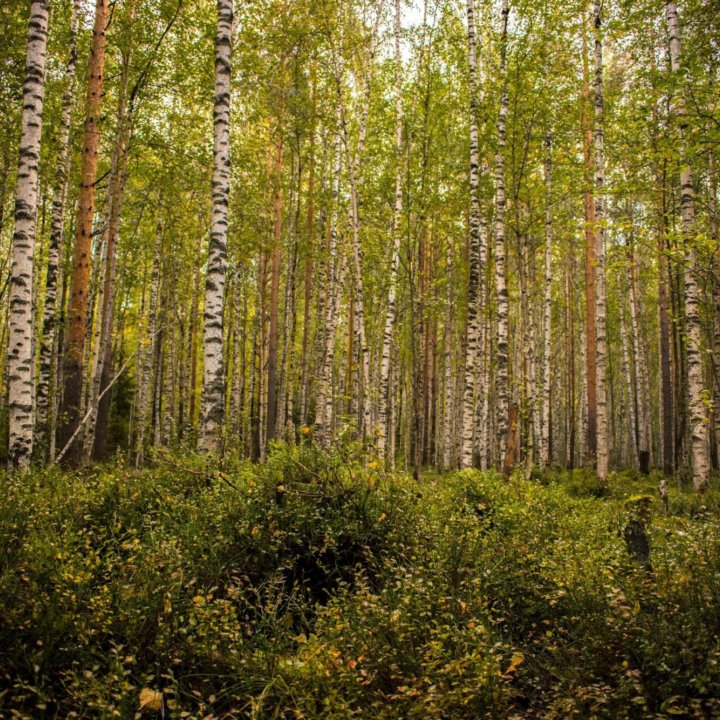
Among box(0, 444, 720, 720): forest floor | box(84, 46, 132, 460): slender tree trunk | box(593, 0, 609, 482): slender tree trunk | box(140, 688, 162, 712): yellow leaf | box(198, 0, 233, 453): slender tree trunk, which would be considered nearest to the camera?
box(140, 688, 162, 712): yellow leaf

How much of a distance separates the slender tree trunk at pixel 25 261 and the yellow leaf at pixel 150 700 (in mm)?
5316

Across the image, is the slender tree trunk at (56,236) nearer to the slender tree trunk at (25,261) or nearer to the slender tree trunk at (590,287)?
the slender tree trunk at (25,261)

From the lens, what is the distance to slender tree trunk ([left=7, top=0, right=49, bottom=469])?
728 cm

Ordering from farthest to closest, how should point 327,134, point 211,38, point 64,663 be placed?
Answer: point 327,134 < point 211,38 < point 64,663

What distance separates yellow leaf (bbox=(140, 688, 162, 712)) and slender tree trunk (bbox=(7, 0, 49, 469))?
17.4ft

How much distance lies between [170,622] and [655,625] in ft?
10.8

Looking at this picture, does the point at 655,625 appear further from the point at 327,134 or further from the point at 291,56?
the point at 327,134

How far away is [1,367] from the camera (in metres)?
22.7

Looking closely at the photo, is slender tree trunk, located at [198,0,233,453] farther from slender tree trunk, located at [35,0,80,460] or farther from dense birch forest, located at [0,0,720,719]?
slender tree trunk, located at [35,0,80,460]

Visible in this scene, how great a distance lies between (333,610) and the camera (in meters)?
3.94

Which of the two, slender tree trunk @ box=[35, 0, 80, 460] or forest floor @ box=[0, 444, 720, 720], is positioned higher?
slender tree trunk @ box=[35, 0, 80, 460]

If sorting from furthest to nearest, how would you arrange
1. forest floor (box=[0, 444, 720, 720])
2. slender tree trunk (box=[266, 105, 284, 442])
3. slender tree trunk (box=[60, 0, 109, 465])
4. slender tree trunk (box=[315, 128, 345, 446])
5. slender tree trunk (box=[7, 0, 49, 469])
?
slender tree trunk (box=[266, 105, 284, 442]) < slender tree trunk (box=[315, 128, 345, 446]) < slender tree trunk (box=[60, 0, 109, 465]) < slender tree trunk (box=[7, 0, 49, 469]) < forest floor (box=[0, 444, 720, 720])

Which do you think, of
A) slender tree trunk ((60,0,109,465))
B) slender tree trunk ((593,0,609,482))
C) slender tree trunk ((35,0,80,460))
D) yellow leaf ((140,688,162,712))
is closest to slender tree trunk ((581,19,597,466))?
slender tree trunk ((593,0,609,482))

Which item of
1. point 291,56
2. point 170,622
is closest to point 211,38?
point 291,56
